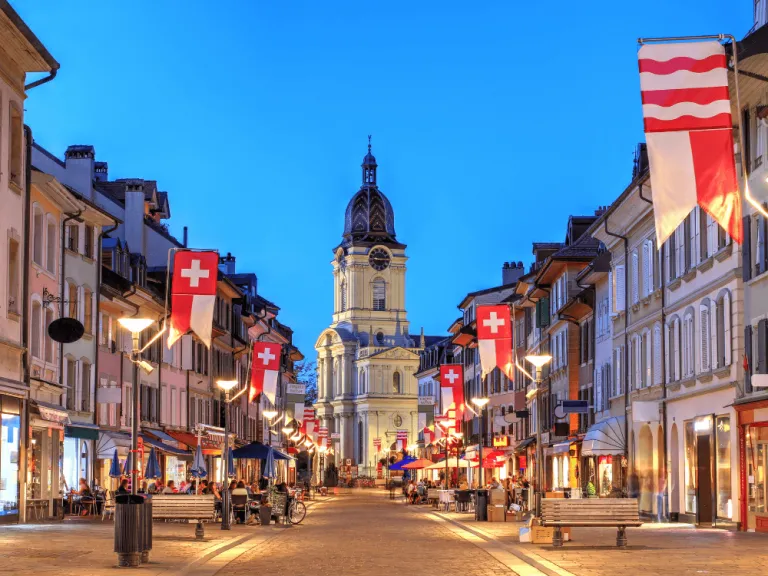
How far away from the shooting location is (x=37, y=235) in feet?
139

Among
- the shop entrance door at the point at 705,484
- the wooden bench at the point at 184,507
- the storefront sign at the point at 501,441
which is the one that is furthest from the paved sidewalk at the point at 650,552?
the storefront sign at the point at 501,441

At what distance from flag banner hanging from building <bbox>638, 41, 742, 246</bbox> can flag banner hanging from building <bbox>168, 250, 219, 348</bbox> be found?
18.1 metres

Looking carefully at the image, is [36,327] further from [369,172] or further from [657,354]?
[369,172]

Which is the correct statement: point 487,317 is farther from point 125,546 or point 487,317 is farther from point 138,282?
point 125,546

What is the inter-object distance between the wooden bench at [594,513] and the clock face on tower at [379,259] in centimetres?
15921

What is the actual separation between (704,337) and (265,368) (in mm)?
21392

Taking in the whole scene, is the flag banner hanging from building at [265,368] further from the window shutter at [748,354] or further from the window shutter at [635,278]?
the window shutter at [748,354]

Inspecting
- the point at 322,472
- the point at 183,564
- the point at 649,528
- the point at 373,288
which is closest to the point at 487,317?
the point at 649,528

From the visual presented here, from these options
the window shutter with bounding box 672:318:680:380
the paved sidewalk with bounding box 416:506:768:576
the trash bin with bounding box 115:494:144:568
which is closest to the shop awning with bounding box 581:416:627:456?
the window shutter with bounding box 672:318:680:380

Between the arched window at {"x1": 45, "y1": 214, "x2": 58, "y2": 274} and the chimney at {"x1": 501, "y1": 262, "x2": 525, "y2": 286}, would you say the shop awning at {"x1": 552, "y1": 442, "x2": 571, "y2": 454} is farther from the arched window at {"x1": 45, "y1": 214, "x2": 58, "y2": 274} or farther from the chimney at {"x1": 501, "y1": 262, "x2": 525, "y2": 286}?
the chimney at {"x1": 501, "y1": 262, "x2": 525, "y2": 286}

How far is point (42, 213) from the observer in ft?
138

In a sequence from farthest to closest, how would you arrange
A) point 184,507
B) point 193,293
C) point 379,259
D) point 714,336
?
point 379,259
point 714,336
point 193,293
point 184,507

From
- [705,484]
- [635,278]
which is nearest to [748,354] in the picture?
[705,484]

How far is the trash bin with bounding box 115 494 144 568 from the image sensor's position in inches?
893
